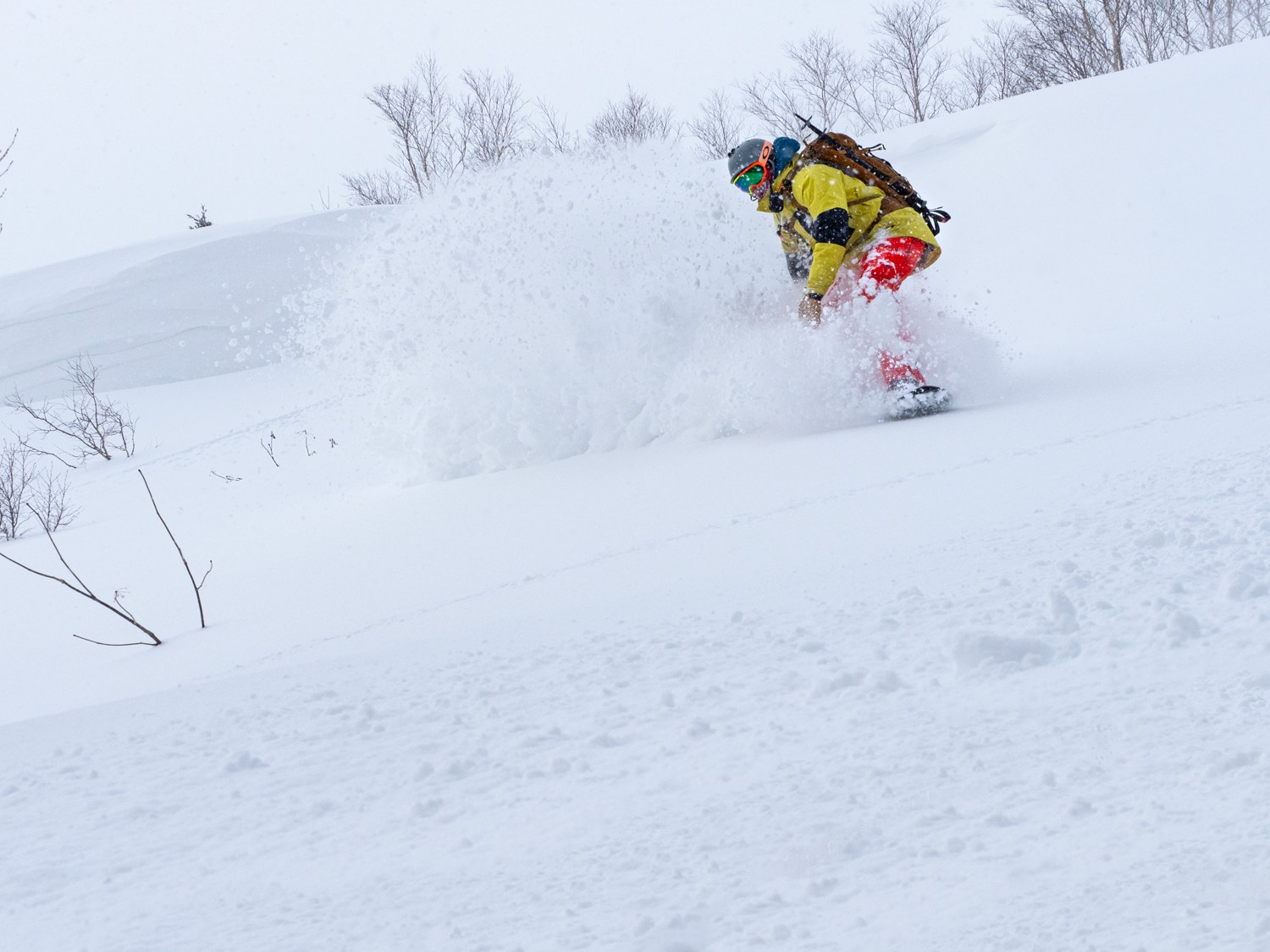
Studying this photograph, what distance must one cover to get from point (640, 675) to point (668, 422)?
10.3ft

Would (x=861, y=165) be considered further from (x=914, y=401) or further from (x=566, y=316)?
(x=566, y=316)

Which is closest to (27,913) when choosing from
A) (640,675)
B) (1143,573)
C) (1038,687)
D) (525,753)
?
(525,753)

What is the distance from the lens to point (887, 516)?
292cm

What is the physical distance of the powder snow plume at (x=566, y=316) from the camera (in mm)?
5137

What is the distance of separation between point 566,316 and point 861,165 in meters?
1.61

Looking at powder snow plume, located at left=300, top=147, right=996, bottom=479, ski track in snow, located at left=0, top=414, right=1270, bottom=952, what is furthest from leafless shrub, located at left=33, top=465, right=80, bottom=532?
ski track in snow, located at left=0, top=414, right=1270, bottom=952

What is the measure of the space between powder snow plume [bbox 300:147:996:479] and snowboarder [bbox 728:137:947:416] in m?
0.22

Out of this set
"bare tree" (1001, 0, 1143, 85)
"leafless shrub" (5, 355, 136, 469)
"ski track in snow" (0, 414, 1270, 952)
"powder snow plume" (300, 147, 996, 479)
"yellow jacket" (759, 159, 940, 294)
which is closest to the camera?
"ski track in snow" (0, 414, 1270, 952)

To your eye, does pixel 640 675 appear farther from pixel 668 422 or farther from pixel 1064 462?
pixel 668 422

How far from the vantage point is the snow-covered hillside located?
1.33 metres

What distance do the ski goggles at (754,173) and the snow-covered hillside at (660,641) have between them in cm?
63

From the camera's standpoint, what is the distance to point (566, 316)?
5.33m

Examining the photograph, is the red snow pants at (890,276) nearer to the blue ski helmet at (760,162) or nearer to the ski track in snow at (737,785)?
the blue ski helmet at (760,162)

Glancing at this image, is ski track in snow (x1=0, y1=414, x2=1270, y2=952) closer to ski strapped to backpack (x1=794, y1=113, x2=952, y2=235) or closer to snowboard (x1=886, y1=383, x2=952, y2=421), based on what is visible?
snowboard (x1=886, y1=383, x2=952, y2=421)
